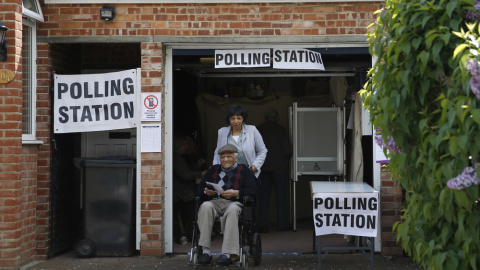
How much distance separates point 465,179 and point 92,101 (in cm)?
602

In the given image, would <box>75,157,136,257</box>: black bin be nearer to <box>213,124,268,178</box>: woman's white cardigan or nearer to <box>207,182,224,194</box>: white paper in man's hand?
<box>213,124,268,178</box>: woman's white cardigan

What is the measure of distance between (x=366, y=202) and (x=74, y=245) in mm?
3828

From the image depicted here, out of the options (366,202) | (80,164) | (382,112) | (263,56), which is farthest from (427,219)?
(80,164)

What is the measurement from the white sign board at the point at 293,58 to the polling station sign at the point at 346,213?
1800mm

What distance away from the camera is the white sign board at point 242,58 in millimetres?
8625

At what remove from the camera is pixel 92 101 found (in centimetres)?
873

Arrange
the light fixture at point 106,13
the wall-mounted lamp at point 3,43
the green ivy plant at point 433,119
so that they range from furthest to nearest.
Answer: the light fixture at point 106,13, the wall-mounted lamp at point 3,43, the green ivy plant at point 433,119

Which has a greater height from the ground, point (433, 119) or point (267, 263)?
point (433, 119)

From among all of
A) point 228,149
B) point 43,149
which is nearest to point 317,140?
point 228,149

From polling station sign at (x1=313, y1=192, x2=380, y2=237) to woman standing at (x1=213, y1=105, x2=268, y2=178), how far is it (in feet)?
3.81

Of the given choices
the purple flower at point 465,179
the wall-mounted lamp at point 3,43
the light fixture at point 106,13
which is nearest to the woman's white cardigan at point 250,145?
the light fixture at point 106,13

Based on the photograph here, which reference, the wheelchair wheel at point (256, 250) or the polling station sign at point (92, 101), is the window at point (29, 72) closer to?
the polling station sign at point (92, 101)

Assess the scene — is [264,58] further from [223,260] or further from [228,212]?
[223,260]

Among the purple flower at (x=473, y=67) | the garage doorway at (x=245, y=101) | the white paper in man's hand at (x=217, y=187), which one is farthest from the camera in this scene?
the garage doorway at (x=245, y=101)
